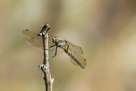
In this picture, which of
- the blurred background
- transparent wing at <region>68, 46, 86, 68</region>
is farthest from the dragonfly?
the blurred background

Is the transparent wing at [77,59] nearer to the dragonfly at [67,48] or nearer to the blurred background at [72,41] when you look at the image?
the dragonfly at [67,48]

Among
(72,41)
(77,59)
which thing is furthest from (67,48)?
(72,41)

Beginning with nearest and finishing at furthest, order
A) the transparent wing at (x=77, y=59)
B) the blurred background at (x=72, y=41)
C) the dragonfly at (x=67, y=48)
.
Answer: the dragonfly at (x=67, y=48) < the transparent wing at (x=77, y=59) < the blurred background at (x=72, y=41)

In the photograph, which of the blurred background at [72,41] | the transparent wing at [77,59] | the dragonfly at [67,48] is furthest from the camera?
the blurred background at [72,41]

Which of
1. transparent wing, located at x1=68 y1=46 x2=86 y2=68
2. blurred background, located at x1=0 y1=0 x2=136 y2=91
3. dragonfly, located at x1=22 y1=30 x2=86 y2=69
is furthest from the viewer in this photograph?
blurred background, located at x1=0 y1=0 x2=136 y2=91

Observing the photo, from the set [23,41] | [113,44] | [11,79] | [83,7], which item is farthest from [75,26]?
[11,79]

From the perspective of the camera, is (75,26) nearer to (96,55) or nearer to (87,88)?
(96,55)

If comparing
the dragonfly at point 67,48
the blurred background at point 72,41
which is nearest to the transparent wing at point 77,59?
the dragonfly at point 67,48

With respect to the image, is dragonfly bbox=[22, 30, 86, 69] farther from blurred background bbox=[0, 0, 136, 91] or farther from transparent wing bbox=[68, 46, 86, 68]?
blurred background bbox=[0, 0, 136, 91]
